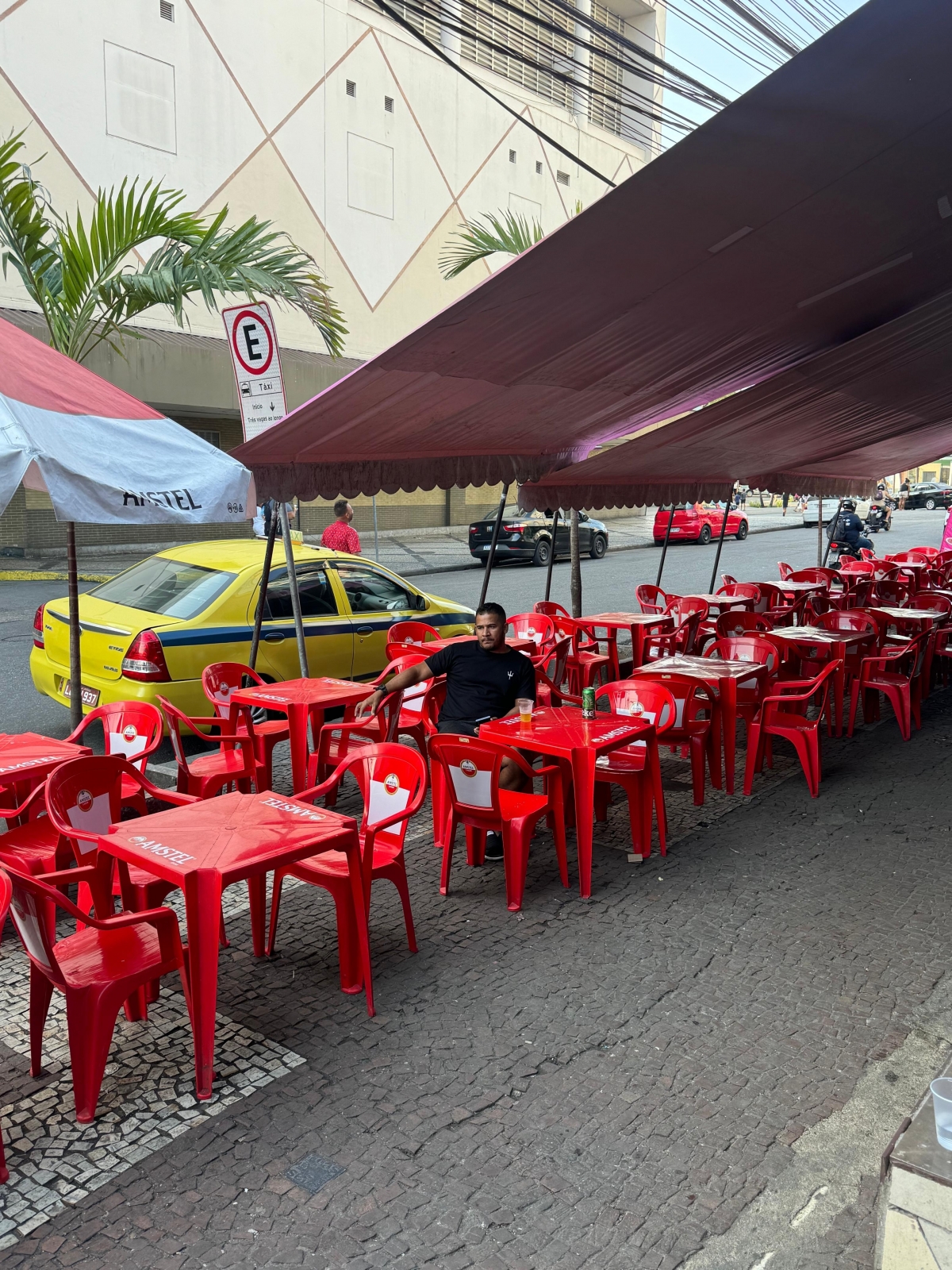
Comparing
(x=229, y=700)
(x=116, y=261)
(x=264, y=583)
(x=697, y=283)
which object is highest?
(x=116, y=261)

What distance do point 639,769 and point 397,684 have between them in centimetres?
153

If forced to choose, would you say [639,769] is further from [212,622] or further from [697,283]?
[212,622]

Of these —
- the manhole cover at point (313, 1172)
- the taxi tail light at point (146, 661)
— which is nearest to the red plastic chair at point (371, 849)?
the manhole cover at point (313, 1172)

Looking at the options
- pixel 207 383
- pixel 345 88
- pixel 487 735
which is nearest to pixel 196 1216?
pixel 487 735

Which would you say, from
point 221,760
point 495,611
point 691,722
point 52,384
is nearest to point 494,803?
point 495,611

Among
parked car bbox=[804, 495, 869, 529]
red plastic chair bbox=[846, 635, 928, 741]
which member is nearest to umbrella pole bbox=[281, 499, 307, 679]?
red plastic chair bbox=[846, 635, 928, 741]

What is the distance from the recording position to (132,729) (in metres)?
5.33

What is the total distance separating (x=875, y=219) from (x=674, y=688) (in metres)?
3.01

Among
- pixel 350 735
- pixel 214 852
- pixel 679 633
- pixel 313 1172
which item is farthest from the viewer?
pixel 679 633

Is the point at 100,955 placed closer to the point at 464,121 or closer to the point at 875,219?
the point at 875,219

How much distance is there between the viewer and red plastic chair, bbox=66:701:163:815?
5.21m

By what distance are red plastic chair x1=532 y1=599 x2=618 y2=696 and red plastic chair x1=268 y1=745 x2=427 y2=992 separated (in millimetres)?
3558

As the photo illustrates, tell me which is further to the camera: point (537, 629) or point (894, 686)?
point (537, 629)

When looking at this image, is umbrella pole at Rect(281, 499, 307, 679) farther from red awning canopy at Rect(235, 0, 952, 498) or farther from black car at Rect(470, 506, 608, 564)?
black car at Rect(470, 506, 608, 564)
